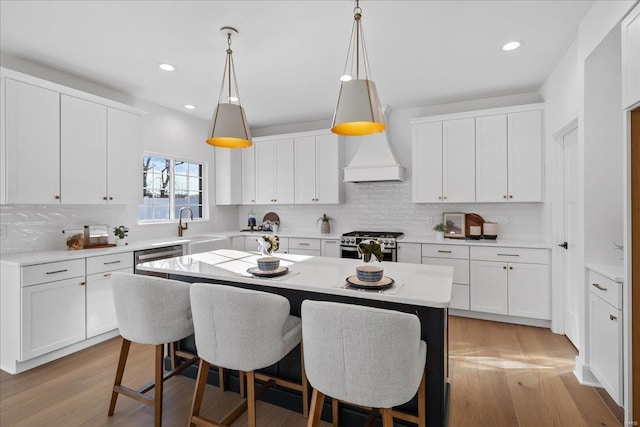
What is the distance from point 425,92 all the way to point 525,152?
1389mm

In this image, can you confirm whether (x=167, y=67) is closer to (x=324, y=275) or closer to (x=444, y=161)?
(x=324, y=275)

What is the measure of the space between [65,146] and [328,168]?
3207mm

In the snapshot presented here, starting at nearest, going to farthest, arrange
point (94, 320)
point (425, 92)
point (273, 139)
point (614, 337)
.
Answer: point (614, 337), point (94, 320), point (425, 92), point (273, 139)

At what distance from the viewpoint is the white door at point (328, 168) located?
4.94 meters

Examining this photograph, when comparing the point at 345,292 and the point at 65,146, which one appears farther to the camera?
the point at 65,146

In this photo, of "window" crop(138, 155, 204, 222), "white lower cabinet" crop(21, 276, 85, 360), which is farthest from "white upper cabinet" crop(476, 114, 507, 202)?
"white lower cabinet" crop(21, 276, 85, 360)

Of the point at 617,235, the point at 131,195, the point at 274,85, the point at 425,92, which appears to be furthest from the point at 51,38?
the point at 617,235

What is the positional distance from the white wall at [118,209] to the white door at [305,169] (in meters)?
1.52

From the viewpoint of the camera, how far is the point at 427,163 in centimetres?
432

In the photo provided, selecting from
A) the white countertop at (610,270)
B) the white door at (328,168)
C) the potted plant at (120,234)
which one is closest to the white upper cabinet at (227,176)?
the white door at (328,168)

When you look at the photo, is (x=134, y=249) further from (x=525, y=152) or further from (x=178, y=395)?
(x=525, y=152)

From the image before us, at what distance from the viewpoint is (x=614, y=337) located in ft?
6.78

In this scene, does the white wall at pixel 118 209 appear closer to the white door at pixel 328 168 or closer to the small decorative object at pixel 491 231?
the white door at pixel 328 168

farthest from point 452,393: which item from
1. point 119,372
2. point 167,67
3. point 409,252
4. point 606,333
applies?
point 167,67
